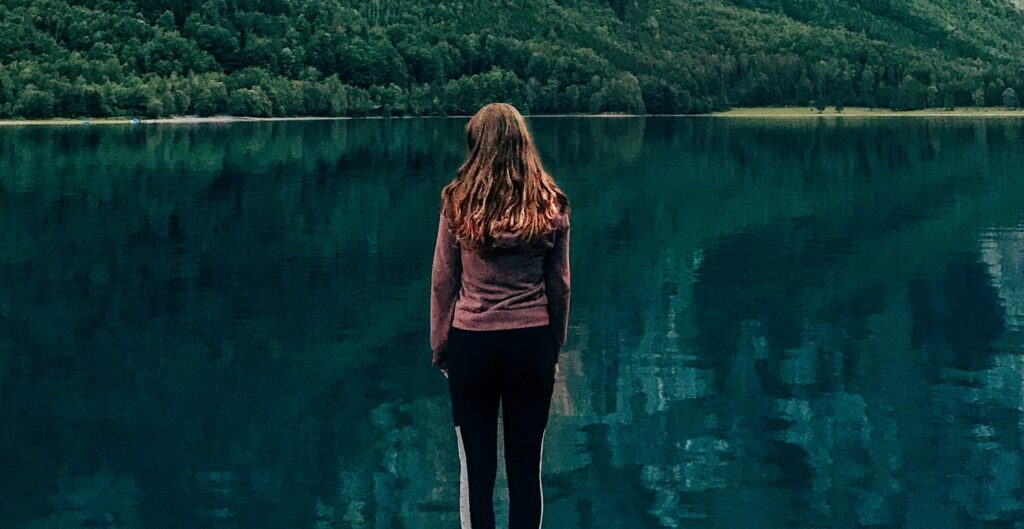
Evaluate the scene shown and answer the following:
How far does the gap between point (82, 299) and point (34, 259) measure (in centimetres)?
842

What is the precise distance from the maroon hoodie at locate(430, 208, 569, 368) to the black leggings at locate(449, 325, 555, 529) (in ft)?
0.31

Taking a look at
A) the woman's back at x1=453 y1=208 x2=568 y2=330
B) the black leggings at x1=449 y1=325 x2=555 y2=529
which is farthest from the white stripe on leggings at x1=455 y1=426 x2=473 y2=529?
the woman's back at x1=453 y1=208 x2=568 y2=330

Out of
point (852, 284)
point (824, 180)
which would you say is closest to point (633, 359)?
point (852, 284)

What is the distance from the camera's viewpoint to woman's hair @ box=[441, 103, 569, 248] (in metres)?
10.1

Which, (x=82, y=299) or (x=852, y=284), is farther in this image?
(x=852, y=284)

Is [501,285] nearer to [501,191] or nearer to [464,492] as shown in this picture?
[501,191]

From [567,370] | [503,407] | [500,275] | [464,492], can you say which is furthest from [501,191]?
[567,370]

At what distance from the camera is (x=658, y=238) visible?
46.0 m

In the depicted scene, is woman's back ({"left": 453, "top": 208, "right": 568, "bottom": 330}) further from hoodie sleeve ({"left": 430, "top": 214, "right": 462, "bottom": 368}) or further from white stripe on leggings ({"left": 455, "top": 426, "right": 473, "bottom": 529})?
white stripe on leggings ({"left": 455, "top": 426, "right": 473, "bottom": 529})

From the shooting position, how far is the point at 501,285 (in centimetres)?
1018

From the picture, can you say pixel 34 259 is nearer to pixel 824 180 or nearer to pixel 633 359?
pixel 633 359

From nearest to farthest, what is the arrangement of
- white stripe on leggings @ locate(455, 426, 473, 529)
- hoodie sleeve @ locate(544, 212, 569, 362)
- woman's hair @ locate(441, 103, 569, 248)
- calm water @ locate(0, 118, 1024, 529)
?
woman's hair @ locate(441, 103, 569, 248) < hoodie sleeve @ locate(544, 212, 569, 362) < white stripe on leggings @ locate(455, 426, 473, 529) < calm water @ locate(0, 118, 1024, 529)

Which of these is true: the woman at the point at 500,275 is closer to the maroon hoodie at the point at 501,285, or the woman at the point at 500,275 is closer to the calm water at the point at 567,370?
the maroon hoodie at the point at 501,285

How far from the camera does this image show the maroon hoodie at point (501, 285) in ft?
33.2
